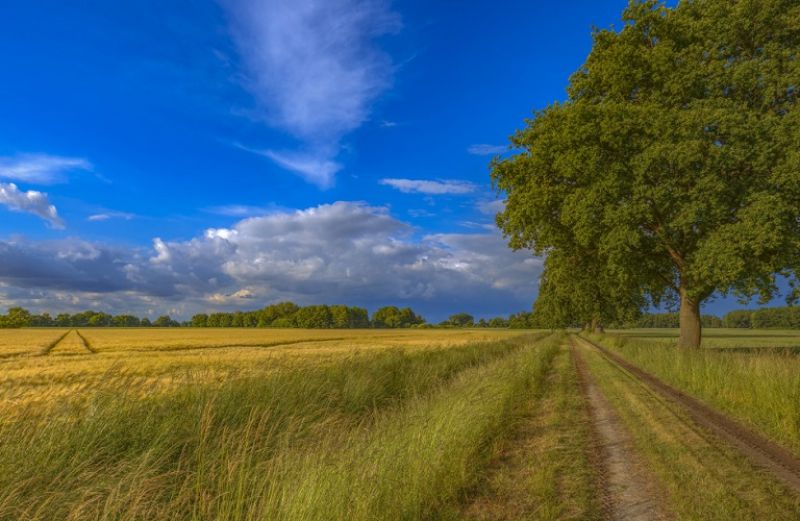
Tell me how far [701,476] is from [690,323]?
18396 millimetres

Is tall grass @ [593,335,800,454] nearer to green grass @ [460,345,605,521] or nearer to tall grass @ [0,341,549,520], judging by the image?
green grass @ [460,345,605,521]

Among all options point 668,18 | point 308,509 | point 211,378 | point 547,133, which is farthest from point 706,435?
point 668,18

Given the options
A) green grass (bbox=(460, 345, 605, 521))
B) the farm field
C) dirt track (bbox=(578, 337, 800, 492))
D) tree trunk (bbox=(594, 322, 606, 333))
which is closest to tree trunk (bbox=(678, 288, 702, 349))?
dirt track (bbox=(578, 337, 800, 492))

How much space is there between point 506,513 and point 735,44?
77.4 ft

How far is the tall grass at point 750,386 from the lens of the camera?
819 cm

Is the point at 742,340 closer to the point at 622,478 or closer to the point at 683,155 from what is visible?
the point at 683,155

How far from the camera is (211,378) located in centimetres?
850

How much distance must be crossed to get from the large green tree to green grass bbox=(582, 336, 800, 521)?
1068 cm

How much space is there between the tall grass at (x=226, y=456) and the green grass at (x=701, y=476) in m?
2.62

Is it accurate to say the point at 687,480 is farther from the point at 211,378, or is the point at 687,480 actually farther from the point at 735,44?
the point at 735,44

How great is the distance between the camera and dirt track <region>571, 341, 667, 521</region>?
4.74m

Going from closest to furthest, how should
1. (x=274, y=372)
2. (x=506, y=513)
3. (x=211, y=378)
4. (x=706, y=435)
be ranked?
(x=506, y=513), (x=706, y=435), (x=211, y=378), (x=274, y=372)

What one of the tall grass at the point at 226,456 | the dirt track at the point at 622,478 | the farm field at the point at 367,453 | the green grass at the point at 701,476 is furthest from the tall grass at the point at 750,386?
the tall grass at the point at 226,456

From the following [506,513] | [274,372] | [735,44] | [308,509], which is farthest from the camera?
[735,44]
